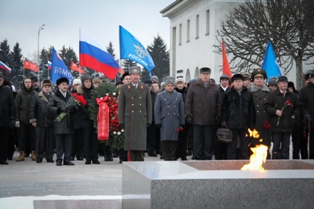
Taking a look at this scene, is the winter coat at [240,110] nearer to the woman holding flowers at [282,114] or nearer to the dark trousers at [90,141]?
the woman holding flowers at [282,114]

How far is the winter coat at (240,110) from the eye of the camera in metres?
15.2

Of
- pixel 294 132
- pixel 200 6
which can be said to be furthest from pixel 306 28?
pixel 294 132

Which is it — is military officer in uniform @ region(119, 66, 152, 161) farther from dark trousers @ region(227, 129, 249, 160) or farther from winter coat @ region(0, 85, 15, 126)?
winter coat @ region(0, 85, 15, 126)

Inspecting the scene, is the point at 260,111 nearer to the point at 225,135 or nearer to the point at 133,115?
the point at 225,135

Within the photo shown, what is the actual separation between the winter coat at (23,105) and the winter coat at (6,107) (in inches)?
41.8

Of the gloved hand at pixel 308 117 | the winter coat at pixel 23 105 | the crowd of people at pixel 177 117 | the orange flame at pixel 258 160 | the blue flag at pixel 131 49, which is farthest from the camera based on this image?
the blue flag at pixel 131 49

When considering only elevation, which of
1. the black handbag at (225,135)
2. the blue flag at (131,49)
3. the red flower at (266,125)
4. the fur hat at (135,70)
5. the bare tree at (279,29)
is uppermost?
the bare tree at (279,29)

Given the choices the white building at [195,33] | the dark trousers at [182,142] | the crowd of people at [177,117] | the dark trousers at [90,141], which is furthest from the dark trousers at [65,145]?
the white building at [195,33]

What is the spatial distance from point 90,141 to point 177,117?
2.37 meters

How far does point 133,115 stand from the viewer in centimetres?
1474

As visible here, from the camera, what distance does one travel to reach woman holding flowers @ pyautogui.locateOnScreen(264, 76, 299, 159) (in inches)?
607

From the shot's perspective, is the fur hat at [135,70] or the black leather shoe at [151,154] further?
the black leather shoe at [151,154]

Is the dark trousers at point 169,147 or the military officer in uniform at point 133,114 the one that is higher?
the military officer in uniform at point 133,114

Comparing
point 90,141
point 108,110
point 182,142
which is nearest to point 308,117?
point 182,142
